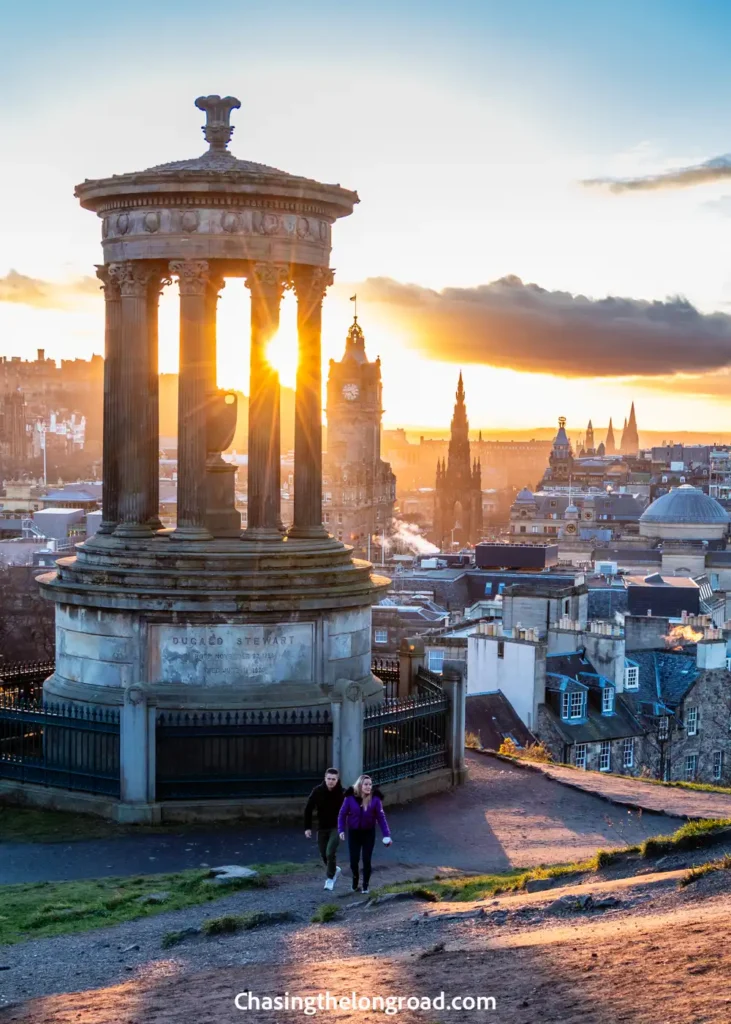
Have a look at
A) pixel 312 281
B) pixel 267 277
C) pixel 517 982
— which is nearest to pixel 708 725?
pixel 312 281

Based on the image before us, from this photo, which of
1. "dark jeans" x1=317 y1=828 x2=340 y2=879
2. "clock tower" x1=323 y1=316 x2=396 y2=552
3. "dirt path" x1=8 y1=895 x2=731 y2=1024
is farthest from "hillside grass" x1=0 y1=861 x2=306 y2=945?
"clock tower" x1=323 y1=316 x2=396 y2=552

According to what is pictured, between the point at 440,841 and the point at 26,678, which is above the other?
the point at 26,678

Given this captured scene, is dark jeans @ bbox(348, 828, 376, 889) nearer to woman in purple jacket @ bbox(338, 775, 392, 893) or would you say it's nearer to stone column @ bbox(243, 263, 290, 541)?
woman in purple jacket @ bbox(338, 775, 392, 893)

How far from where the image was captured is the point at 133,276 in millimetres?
21953

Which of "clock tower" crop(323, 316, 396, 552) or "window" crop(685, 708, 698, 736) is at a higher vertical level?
"clock tower" crop(323, 316, 396, 552)

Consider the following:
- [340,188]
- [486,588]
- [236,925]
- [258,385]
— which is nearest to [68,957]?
[236,925]

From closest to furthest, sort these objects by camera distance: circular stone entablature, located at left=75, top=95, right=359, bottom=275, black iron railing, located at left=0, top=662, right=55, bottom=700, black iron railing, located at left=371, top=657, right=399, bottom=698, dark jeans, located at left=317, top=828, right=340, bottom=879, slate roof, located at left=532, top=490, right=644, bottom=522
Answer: dark jeans, located at left=317, top=828, right=340, bottom=879 < circular stone entablature, located at left=75, top=95, right=359, bottom=275 < black iron railing, located at left=0, top=662, right=55, bottom=700 < black iron railing, located at left=371, top=657, right=399, bottom=698 < slate roof, located at left=532, top=490, right=644, bottom=522

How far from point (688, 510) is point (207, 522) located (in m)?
123

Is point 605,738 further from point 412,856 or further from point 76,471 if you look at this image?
point 76,471

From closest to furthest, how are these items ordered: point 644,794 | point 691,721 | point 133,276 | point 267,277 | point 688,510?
point 267,277 → point 133,276 → point 644,794 → point 691,721 → point 688,510

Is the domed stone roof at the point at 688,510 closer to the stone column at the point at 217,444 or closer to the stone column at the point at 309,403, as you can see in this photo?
the stone column at the point at 309,403

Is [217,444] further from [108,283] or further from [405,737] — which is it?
[405,737]

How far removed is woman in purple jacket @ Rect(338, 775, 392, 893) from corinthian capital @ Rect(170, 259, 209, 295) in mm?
9237

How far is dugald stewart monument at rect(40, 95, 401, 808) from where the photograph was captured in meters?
20.4
